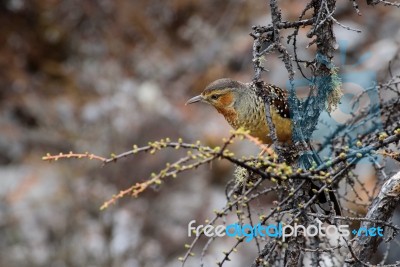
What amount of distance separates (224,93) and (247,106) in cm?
12

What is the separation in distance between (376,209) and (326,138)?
54 cm

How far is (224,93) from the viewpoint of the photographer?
2445 millimetres

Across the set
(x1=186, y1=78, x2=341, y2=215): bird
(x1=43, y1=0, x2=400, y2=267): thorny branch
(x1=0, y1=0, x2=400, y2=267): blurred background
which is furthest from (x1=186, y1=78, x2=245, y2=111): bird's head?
(x1=0, y1=0, x2=400, y2=267): blurred background

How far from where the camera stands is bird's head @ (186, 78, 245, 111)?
241 centimetres

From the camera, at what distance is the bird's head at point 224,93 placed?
2.41 m

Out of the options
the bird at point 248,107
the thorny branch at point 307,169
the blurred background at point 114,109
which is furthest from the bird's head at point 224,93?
the blurred background at point 114,109

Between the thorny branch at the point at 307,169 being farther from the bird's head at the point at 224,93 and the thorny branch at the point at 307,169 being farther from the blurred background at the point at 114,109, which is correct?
the blurred background at the point at 114,109

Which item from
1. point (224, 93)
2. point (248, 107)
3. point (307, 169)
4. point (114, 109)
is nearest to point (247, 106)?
point (248, 107)

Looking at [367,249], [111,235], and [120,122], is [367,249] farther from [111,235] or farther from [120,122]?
[120,122]

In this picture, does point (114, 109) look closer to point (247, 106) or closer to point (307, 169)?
point (247, 106)

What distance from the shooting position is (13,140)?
8273 mm

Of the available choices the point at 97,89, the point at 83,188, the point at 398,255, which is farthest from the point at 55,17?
the point at 398,255

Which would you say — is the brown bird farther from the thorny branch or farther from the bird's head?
the thorny branch

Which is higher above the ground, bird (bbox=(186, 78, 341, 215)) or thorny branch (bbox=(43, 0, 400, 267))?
bird (bbox=(186, 78, 341, 215))
